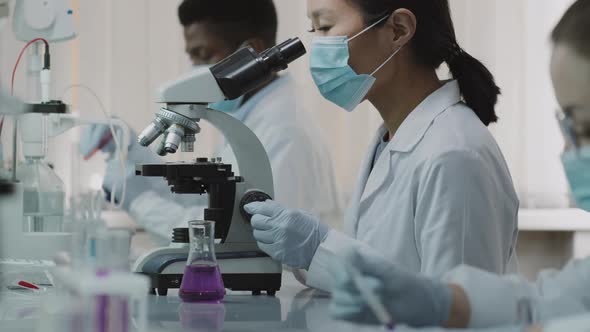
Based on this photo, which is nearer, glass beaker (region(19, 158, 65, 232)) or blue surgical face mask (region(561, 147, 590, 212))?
blue surgical face mask (region(561, 147, 590, 212))

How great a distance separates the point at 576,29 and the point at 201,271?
31.3 inches

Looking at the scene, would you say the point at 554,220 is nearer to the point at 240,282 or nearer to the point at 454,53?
the point at 454,53

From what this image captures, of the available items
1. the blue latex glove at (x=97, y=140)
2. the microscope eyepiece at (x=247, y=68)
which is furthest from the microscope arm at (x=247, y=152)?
the blue latex glove at (x=97, y=140)

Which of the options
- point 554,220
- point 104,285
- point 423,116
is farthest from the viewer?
point 554,220

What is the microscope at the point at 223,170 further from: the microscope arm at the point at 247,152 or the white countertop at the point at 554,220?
the white countertop at the point at 554,220

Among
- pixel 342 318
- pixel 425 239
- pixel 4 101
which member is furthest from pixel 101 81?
pixel 342 318

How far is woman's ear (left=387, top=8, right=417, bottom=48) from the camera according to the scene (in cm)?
192

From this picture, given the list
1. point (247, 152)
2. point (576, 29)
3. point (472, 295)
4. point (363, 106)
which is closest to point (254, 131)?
point (363, 106)

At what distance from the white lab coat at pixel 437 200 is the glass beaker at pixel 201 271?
233mm

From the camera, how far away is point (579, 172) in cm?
129

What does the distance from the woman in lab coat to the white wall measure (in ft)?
4.99

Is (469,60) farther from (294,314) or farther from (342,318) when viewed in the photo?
(342,318)

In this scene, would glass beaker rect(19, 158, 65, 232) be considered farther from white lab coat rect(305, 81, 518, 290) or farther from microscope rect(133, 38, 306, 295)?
white lab coat rect(305, 81, 518, 290)

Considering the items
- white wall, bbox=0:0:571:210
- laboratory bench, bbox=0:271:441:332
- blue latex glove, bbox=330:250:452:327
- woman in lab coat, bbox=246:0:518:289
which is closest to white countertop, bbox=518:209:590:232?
white wall, bbox=0:0:571:210
